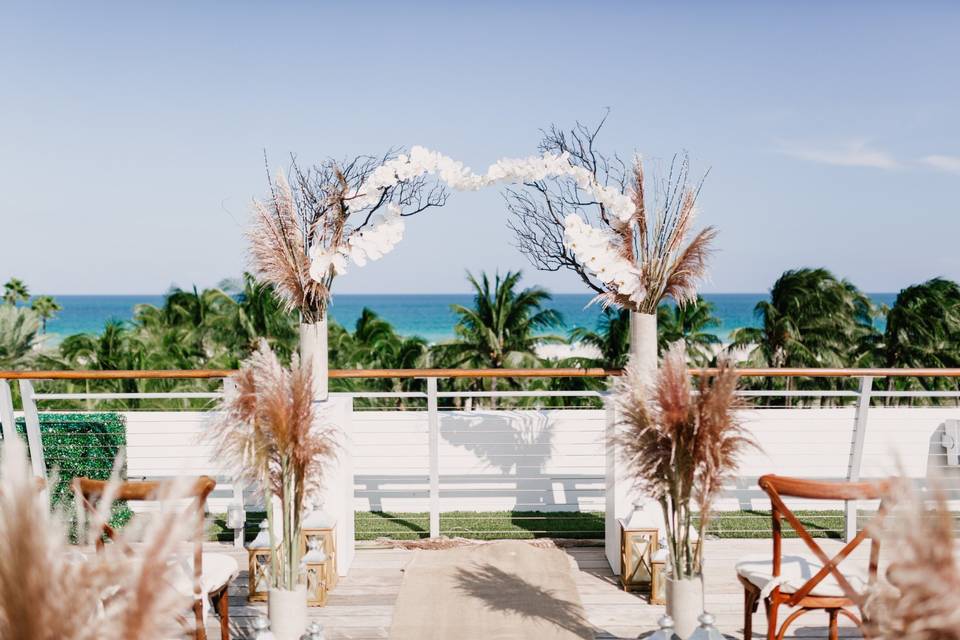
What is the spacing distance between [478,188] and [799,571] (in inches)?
111

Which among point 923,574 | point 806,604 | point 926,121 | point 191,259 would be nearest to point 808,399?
point 806,604

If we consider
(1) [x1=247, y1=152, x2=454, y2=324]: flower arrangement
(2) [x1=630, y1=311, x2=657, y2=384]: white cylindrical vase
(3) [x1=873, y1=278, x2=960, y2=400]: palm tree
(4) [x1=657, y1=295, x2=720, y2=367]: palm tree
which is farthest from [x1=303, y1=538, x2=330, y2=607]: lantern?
(3) [x1=873, y1=278, x2=960, y2=400]: palm tree

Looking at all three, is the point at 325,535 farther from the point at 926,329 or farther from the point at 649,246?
the point at 926,329

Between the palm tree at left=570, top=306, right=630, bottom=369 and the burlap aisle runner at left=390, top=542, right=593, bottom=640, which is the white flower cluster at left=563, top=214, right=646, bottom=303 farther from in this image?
the palm tree at left=570, top=306, right=630, bottom=369

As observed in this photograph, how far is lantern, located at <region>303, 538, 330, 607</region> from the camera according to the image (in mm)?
3795

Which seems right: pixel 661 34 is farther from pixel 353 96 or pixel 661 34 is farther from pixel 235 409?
pixel 235 409

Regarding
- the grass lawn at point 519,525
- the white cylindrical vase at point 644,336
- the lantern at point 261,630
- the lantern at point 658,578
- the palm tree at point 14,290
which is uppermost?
the palm tree at point 14,290

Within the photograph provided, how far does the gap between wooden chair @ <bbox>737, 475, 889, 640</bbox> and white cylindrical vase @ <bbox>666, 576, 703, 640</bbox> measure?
0.22 metres

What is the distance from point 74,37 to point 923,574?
19368 mm

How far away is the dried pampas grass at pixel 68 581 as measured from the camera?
2.55 feet

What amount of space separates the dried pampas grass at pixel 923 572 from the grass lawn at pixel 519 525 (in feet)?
13.7

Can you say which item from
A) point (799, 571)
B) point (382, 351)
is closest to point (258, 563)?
point (799, 571)

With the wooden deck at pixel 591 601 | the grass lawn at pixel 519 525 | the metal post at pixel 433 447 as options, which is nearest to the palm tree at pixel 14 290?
the grass lawn at pixel 519 525

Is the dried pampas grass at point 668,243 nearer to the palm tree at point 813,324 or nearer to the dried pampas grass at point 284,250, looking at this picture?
the dried pampas grass at point 284,250
